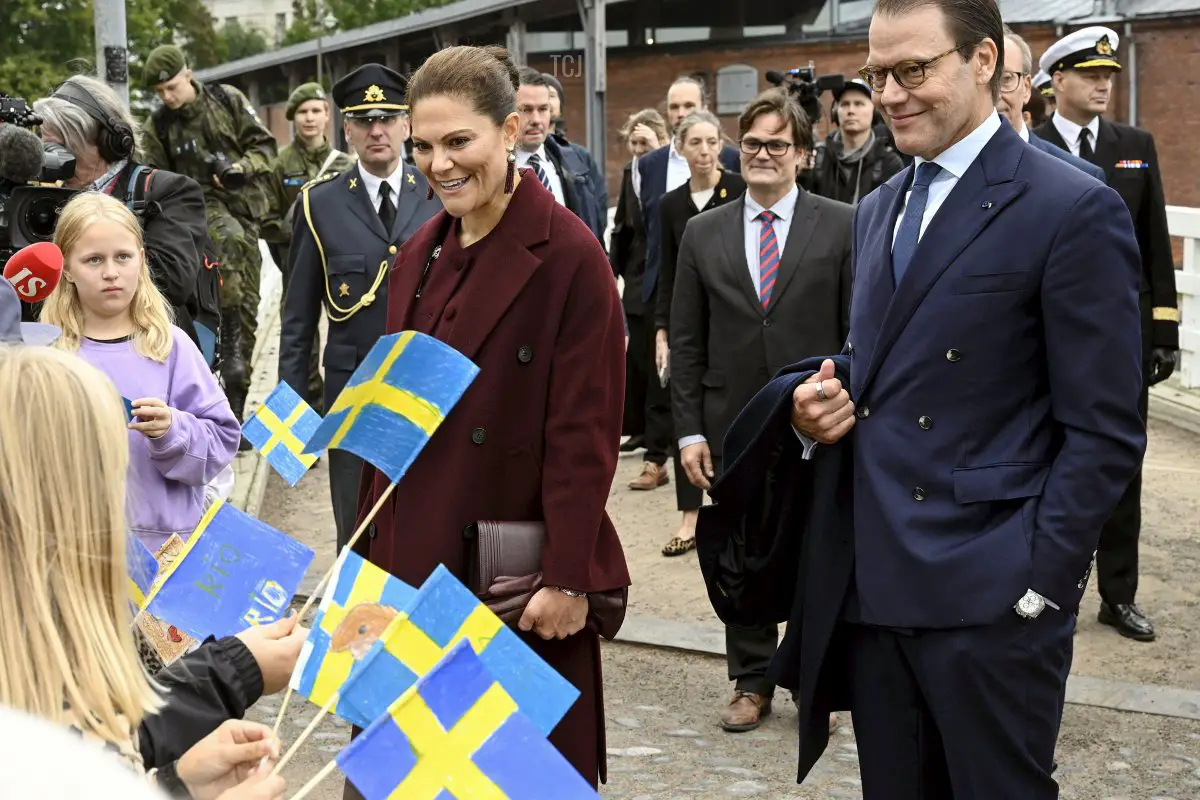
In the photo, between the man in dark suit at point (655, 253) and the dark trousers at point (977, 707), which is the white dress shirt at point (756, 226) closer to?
the dark trousers at point (977, 707)

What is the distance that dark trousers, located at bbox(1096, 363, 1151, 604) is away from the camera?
709 cm

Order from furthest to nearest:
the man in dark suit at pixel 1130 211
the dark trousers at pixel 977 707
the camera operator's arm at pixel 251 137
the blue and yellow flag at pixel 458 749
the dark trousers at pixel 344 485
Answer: the camera operator's arm at pixel 251 137 < the man in dark suit at pixel 1130 211 < the dark trousers at pixel 344 485 < the dark trousers at pixel 977 707 < the blue and yellow flag at pixel 458 749

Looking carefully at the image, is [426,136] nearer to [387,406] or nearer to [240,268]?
[387,406]

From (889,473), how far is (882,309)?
1.17ft

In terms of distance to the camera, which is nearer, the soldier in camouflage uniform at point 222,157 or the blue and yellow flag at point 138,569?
the blue and yellow flag at point 138,569

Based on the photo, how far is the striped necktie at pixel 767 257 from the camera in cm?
663

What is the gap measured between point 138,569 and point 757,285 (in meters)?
4.09

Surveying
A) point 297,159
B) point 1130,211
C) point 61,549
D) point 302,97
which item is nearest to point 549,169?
point 1130,211

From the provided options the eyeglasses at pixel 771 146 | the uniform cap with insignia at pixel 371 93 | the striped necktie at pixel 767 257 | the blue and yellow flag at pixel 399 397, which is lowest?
the blue and yellow flag at pixel 399 397

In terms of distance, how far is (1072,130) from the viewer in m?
7.29

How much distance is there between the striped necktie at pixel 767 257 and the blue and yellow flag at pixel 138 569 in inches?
122

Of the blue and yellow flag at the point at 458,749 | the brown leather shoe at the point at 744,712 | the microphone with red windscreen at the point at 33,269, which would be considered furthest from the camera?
the brown leather shoe at the point at 744,712

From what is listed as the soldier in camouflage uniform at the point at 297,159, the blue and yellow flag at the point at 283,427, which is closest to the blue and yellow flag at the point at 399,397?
the blue and yellow flag at the point at 283,427

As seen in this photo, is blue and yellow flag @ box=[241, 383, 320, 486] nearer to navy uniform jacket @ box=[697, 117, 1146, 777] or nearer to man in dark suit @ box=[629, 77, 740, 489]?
navy uniform jacket @ box=[697, 117, 1146, 777]
